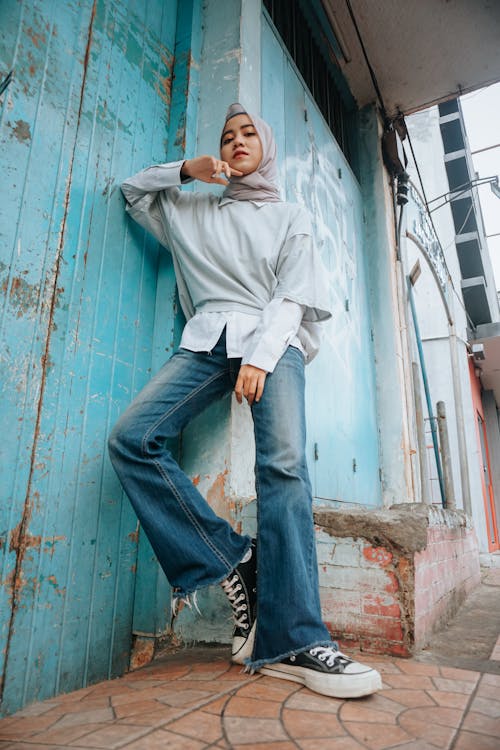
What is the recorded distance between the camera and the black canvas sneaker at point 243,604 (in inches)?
58.4

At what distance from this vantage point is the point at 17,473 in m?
1.34

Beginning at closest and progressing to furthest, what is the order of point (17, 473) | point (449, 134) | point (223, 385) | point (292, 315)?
1. point (17, 473)
2. point (292, 315)
3. point (223, 385)
4. point (449, 134)

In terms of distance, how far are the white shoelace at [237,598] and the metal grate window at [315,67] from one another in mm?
3176

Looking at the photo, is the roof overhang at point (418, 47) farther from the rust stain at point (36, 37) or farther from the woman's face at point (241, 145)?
the rust stain at point (36, 37)

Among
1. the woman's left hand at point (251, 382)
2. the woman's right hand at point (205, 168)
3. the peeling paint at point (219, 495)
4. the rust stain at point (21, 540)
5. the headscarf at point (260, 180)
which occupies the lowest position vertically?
the rust stain at point (21, 540)

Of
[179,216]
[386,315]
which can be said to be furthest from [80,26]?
[386,315]

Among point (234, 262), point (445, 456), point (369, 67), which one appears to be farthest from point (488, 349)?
point (234, 262)

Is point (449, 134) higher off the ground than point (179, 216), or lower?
higher

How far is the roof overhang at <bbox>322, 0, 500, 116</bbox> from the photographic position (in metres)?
3.68

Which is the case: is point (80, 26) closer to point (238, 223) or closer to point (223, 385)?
point (238, 223)

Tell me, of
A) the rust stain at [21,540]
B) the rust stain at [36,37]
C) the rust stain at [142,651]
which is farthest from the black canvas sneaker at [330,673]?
the rust stain at [36,37]

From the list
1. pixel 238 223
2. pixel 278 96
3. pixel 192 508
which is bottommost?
pixel 192 508

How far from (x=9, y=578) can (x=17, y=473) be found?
0.26 meters

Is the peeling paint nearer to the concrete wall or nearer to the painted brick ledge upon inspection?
the painted brick ledge
